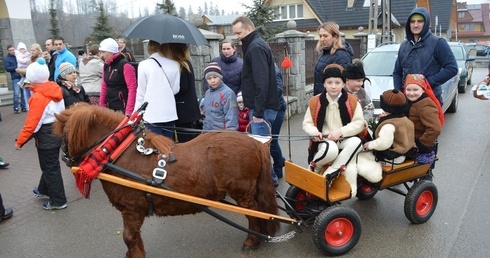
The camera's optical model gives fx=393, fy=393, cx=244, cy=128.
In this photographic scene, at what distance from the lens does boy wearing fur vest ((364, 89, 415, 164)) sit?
3.71 meters

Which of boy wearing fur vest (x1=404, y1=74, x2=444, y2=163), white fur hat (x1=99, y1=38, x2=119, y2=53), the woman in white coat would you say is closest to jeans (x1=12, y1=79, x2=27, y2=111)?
white fur hat (x1=99, y1=38, x2=119, y2=53)

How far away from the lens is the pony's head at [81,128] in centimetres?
299

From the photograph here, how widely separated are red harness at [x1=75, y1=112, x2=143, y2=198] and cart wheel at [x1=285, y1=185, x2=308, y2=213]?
5.77ft

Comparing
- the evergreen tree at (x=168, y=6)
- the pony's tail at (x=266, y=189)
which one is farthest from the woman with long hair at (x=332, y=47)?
the evergreen tree at (x=168, y=6)

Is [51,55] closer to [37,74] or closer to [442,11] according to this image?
[37,74]

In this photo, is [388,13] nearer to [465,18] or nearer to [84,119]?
[84,119]

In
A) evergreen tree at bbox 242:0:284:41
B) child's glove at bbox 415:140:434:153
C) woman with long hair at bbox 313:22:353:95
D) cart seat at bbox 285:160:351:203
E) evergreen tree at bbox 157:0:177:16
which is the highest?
evergreen tree at bbox 157:0:177:16

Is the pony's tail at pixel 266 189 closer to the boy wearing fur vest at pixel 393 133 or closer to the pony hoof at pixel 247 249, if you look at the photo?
the pony hoof at pixel 247 249

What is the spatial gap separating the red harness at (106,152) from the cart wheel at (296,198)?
1759 mm

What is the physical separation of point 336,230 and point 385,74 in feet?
20.9

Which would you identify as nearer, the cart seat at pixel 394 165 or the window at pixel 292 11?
the cart seat at pixel 394 165

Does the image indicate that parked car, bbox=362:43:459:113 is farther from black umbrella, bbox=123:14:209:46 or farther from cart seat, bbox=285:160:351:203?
black umbrella, bbox=123:14:209:46

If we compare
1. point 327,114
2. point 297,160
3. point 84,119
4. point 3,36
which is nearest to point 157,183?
point 84,119

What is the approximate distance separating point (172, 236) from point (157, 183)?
1.40 m
